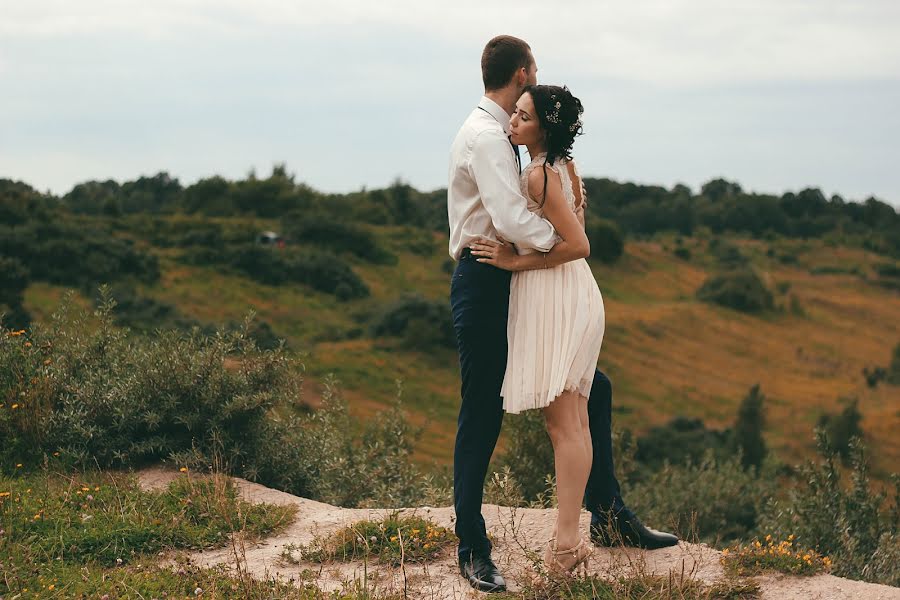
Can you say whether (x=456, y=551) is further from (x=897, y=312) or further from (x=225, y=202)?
(x=897, y=312)

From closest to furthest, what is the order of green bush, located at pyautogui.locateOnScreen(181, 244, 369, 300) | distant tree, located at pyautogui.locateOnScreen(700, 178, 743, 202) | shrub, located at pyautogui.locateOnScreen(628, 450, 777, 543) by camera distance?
shrub, located at pyautogui.locateOnScreen(628, 450, 777, 543) < green bush, located at pyautogui.locateOnScreen(181, 244, 369, 300) < distant tree, located at pyautogui.locateOnScreen(700, 178, 743, 202)

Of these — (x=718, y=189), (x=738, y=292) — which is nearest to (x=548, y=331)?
(x=738, y=292)

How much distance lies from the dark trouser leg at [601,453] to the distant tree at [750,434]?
26249 millimetres

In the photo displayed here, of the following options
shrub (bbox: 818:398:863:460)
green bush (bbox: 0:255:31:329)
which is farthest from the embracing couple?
shrub (bbox: 818:398:863:460)

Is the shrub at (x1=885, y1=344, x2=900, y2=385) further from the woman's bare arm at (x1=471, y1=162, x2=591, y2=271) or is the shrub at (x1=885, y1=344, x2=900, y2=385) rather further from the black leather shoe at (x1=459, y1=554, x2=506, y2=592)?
the woman's bare arm at (x1=471, y1=162, x2=591, y2=271)

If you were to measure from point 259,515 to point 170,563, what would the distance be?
79cm

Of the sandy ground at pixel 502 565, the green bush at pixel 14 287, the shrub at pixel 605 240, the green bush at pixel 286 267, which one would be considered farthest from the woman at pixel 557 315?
the shrub at pixel 605 240

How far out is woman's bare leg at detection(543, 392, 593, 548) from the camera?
4.73 meters

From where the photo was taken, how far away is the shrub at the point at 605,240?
57.2m

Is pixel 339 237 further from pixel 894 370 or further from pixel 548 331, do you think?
pixel 548 331

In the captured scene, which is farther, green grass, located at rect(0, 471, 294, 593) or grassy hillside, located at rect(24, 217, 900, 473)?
grassy hillside, located at rect(24, 217, 900, 473)

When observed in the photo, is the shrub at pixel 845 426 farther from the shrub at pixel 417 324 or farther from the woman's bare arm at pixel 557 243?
the woman's bare arm at pixel 557 243

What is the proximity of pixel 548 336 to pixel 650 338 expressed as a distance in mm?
43484

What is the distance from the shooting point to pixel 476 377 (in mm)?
4914
